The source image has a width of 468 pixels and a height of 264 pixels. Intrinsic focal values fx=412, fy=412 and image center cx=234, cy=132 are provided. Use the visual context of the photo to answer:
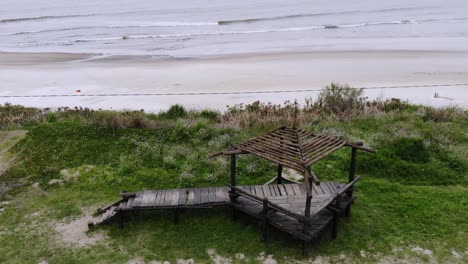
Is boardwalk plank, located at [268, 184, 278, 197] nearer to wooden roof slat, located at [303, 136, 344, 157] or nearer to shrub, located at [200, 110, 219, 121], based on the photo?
wooden roof slat, located at [303, 136, 344, 157]

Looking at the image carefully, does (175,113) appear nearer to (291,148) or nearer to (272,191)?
(272,191)

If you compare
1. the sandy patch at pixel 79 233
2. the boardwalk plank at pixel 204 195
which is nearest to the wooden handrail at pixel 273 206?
the boardwalk plank at pixel 204 195

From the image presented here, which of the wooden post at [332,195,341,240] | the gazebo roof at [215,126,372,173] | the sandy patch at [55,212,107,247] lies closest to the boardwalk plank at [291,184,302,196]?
the wooden post at [332,195,341,240]

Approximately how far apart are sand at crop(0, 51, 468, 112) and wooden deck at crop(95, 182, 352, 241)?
9.53 m

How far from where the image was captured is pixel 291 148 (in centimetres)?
923

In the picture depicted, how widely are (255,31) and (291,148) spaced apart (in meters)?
38.9

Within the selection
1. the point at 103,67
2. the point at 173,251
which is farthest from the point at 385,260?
the point at 103,67

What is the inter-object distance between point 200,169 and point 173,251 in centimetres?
414

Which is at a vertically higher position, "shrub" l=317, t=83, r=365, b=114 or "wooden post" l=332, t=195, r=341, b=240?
"shrub" l=317, t=83, r=365, b=114

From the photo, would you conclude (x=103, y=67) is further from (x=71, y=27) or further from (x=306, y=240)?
(x=71, y=27)

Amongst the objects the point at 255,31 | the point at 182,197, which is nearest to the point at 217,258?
the point at 182,197

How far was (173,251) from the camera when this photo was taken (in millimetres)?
9375

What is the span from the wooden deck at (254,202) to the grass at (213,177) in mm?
417

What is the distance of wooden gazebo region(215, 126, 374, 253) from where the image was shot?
889 cm
